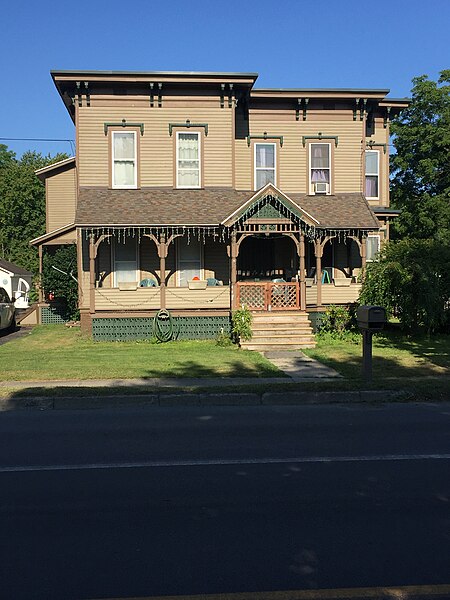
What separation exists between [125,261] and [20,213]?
35.4 metres

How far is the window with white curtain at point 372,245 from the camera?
22062 millimetres

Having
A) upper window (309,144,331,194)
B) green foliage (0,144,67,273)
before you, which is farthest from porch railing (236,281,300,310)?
green foliage (0,144,67,273)

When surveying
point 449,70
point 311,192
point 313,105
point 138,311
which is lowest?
point 138,311

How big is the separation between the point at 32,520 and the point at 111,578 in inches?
49.0

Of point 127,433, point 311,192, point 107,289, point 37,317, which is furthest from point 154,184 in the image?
point 127,433

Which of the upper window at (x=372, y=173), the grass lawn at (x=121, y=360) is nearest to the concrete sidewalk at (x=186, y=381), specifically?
the grass lawn at (x=121, y=360)

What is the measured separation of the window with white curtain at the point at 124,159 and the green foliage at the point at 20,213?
109ft

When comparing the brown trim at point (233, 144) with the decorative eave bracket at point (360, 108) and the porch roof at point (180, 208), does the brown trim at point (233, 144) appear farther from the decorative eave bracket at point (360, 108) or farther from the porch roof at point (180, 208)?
the decorative eave bracket at point (360, 108)

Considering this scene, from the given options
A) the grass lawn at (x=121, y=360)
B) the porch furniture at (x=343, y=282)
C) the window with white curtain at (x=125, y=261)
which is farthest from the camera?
the window with white curtain at (x=125, y=261)

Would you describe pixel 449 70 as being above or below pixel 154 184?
above

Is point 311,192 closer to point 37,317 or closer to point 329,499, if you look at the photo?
point 37,317

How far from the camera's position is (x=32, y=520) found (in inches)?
187

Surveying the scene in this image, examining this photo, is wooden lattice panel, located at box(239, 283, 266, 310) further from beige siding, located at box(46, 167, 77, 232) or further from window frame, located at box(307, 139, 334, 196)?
beige siding, located at box(46, 167, 77, 232)

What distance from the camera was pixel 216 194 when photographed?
19.6 meters
